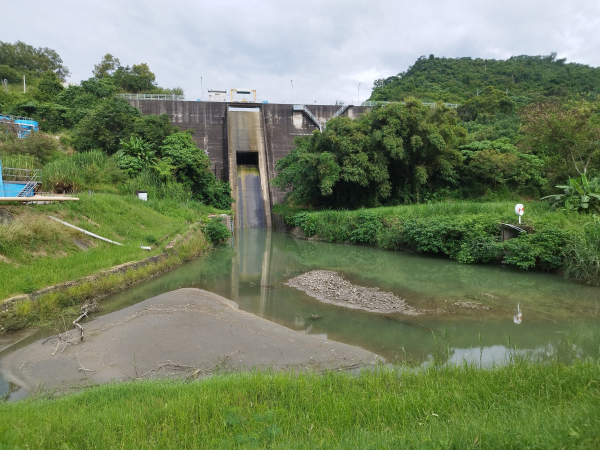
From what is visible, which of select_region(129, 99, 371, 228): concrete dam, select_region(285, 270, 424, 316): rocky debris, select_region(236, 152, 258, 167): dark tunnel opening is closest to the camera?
select_region(285, 270, 424, 316): rocky debris

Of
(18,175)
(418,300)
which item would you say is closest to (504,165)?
(418,300)

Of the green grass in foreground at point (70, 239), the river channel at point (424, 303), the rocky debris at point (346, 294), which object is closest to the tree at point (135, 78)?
the green grass in foreground at point (70, 239)

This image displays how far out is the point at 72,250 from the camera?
9867 millimetres

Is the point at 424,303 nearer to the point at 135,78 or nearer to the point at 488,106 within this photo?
the point at 488,106

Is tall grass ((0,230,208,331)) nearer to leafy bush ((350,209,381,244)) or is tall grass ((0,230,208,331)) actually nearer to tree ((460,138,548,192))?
leafy bush ((350,209,381,244))

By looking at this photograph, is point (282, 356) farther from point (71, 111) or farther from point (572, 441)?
point (71, 111)

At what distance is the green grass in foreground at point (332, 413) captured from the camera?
2.54 m

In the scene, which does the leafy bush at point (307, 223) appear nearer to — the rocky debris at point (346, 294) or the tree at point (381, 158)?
the tree at point (381, 158)

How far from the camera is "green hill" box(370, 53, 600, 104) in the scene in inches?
1651

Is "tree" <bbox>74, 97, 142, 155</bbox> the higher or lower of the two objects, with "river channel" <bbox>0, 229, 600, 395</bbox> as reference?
higher

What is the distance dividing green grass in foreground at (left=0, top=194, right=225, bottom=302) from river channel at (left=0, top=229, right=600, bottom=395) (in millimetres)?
1087

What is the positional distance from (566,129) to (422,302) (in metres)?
11.3

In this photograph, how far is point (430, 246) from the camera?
14188mm

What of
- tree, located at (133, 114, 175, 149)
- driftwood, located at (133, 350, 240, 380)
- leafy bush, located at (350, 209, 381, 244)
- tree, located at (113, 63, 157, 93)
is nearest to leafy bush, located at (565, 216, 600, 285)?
leafy bush, located at (350, 209, 381, 244)
